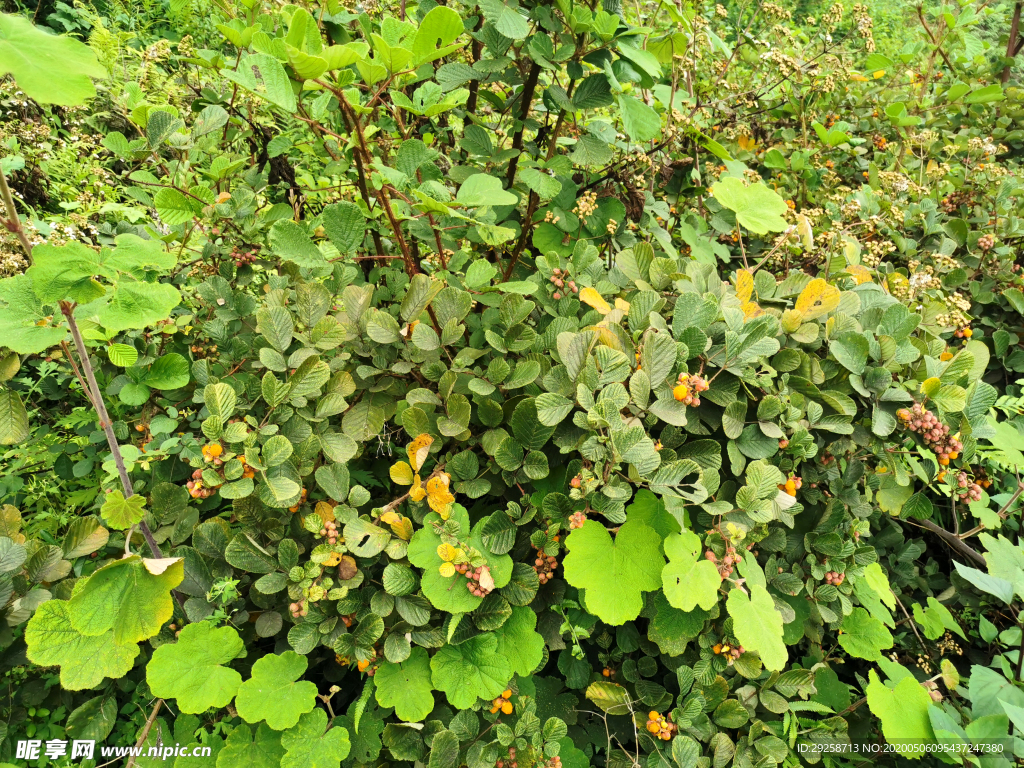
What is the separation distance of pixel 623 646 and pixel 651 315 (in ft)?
2.52

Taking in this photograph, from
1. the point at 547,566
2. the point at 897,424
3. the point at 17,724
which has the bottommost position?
the point at 17,724

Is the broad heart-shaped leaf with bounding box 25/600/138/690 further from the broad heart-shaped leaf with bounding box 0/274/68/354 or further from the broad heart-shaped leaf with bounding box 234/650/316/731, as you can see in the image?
the broad heart-shaped leaf with bounding box 0/274/68/354

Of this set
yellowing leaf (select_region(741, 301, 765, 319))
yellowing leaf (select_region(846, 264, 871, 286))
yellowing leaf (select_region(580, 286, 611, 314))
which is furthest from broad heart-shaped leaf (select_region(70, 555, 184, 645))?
yellowing leaf (select_region(846, 264, 871, 286))

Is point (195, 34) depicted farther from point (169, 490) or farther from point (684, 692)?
point (684, 692)

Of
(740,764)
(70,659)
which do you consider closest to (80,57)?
(70,659)

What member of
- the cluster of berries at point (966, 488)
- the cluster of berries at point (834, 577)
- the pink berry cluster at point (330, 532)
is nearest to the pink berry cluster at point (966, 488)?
the cluster of berries at point (966, 488)

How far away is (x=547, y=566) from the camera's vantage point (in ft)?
4.14

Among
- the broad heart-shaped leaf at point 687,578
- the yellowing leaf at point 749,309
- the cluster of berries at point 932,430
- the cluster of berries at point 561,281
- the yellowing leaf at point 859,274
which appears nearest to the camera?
the broad heart-shaped leaf at point 687,578

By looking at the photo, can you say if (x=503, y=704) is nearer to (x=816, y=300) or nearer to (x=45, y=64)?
(x=816, y=300)

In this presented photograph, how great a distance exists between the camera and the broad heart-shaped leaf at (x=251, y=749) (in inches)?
45.6

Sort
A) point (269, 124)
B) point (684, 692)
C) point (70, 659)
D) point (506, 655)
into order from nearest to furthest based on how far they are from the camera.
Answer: point (70, 659), point (506, 655), point (684, 692), point (269, 124)

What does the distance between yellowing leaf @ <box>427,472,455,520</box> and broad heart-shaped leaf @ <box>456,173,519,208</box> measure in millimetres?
550

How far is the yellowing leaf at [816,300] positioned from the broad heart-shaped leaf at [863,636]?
811mm

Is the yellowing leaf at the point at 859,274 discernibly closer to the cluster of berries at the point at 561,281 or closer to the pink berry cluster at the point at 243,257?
the cluster of berries at the point at 561,281
